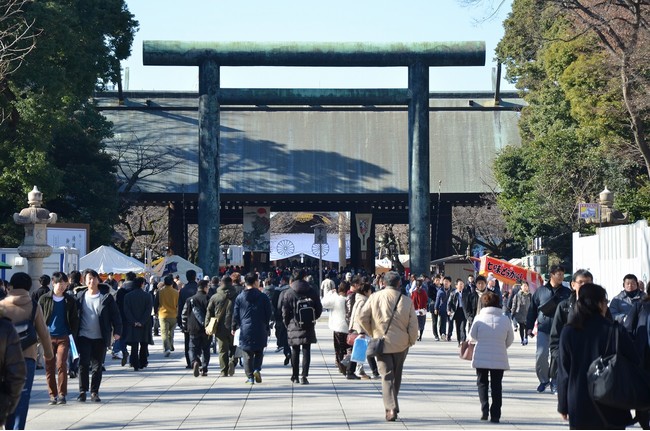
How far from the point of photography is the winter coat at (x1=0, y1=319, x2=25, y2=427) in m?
6.77

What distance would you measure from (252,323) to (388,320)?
151 inches

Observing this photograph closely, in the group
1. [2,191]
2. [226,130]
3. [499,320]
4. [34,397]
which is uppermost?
[226,130]

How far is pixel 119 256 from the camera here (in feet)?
94.8

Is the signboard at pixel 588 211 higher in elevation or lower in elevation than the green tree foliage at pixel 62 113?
lower

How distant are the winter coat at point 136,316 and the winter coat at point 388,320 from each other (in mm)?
7098

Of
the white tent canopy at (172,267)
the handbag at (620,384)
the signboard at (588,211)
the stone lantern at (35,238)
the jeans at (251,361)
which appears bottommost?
the jeans at (251,361)

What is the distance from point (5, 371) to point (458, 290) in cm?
1664

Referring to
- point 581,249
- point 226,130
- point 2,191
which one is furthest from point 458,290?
point 226,130

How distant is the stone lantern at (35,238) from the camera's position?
19.9 meters

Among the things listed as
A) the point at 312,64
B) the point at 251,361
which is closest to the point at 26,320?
the point at 251,361

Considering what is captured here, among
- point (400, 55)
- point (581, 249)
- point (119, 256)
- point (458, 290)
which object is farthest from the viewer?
point (400, 55)

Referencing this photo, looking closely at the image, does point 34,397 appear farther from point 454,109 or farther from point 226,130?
point 454,109

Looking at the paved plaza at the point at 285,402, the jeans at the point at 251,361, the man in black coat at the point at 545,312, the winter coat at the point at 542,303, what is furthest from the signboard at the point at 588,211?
the jeans at the point at 251,361

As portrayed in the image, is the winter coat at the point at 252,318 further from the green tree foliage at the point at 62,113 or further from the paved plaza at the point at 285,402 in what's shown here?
the green tree foliage at the point at 62,113
